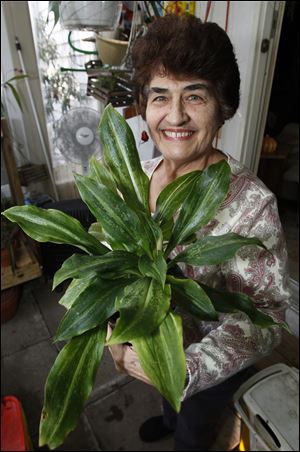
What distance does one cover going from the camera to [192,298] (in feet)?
1.16

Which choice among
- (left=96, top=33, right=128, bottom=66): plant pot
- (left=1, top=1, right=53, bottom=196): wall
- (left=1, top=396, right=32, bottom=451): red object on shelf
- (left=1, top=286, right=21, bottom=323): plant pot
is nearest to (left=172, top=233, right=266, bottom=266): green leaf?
(left=1, top=1, right=53, bottom=196): wall

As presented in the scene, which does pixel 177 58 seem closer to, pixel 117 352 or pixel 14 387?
pixel 117 352

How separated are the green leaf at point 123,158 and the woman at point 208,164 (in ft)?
0.21

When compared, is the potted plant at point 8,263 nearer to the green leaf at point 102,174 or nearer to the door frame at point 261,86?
the green leaf at point 102,174

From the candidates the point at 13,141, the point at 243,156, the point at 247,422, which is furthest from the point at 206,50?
the point at 247,422

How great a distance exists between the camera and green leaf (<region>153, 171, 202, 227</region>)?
16.2 inches

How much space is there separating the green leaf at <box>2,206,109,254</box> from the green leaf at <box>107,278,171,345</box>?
9 cm

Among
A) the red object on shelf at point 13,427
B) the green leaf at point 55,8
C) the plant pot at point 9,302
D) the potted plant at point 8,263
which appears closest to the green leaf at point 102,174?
the green leaf at point 55,8

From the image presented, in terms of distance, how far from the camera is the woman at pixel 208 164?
1.44 ft

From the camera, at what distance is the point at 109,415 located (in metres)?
1.32

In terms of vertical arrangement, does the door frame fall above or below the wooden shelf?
above

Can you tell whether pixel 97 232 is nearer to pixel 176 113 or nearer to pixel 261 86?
pixel 176 113

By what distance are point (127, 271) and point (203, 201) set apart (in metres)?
0.12

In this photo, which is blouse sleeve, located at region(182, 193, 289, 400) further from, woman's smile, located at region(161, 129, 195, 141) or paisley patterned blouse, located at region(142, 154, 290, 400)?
woman's smile, located at region(161, 129, 195, 141)
